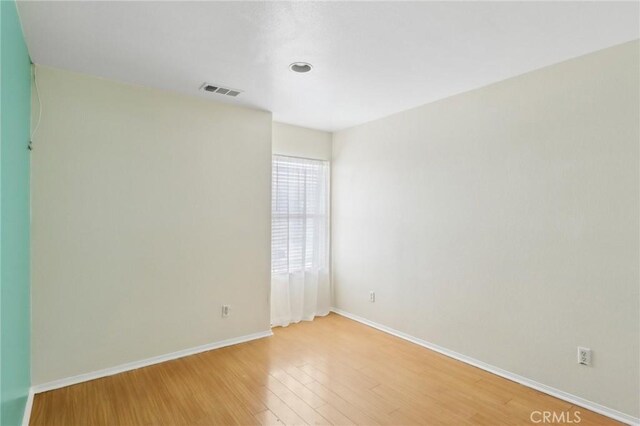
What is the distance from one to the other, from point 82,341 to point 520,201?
3.65 meters

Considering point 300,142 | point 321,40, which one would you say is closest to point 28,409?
point 321,40

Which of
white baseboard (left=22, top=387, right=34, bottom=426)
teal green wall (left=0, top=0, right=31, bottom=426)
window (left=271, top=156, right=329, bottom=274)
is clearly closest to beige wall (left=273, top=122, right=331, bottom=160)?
window (left=271, top=156, right=329, bottom=274)

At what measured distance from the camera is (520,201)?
9.22 feet

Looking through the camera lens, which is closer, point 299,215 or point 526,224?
point 526,224

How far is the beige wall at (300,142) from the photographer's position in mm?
4258

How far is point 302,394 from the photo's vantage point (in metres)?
2.59

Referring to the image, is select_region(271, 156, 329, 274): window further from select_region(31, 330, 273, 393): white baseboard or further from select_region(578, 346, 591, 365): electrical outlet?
select_region(578, 346, 591, 365): electrical outlet

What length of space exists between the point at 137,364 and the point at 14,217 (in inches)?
66.0

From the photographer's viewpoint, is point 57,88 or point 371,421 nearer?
point 371,421

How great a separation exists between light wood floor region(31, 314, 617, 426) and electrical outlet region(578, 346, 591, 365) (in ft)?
1.04

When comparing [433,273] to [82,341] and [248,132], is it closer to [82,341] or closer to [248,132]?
[248,132]

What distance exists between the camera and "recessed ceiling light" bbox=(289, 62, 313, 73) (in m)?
2.61

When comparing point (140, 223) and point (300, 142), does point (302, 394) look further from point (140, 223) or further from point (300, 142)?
point (300, 142)

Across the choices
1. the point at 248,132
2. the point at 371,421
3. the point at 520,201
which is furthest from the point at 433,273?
the point at 248,132
